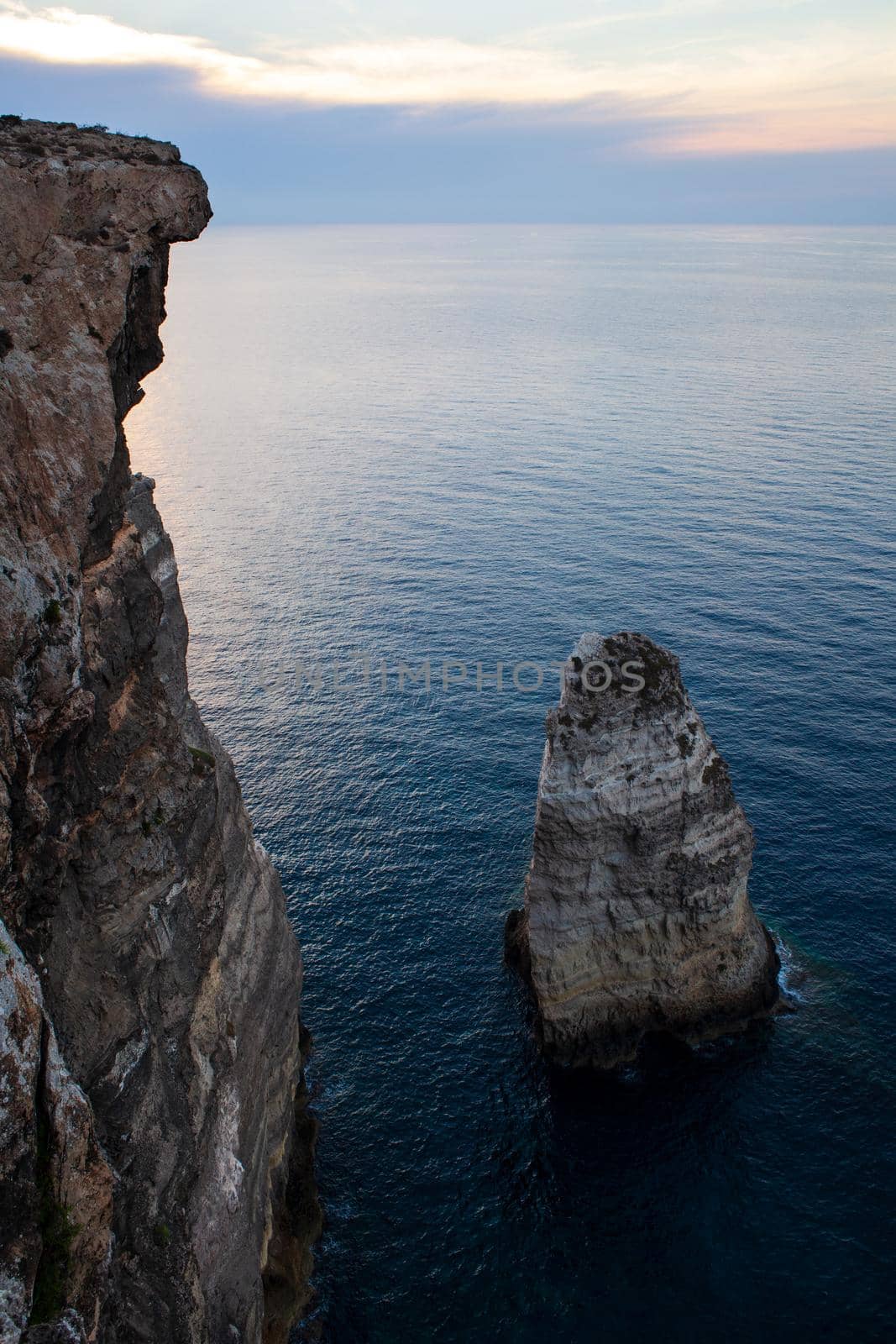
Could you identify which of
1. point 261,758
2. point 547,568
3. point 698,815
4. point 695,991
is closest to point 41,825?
point 698,815

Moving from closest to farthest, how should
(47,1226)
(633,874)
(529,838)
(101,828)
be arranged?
(47,1226) < (101,828) < (633,874) < (529,838)

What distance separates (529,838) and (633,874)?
16822mm

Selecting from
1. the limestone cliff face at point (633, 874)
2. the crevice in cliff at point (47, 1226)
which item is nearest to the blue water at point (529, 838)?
the limestone cliff face at point (633, 874)

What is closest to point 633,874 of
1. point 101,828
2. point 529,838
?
point 529,838

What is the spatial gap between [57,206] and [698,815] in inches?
1582

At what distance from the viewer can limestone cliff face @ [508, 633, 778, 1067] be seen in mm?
52125

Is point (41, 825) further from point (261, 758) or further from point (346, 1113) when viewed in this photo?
point (261, 758)

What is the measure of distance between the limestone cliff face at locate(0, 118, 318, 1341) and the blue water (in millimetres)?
13163

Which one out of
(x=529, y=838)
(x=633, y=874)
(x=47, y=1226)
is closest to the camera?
(x=47, y=1226)

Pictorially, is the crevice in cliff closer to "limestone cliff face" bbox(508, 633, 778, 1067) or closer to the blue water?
the blue water

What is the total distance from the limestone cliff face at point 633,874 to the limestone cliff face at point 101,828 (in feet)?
68.6

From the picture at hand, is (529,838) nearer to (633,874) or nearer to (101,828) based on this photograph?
(633,874)

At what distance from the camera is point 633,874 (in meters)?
53.7

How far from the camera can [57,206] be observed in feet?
93.1
